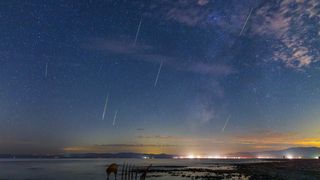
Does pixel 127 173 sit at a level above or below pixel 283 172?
above

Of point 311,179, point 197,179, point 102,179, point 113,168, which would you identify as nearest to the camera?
point 113,168

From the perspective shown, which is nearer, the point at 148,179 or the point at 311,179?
the point at 311,179

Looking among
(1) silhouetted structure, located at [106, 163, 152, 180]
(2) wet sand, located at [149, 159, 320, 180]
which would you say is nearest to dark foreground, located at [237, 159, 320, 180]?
(2) wet sand, located at [149, 159, 320, 180]

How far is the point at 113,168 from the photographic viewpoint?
154 feet

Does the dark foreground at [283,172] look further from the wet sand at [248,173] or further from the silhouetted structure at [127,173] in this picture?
the silhouetted structure at [127,173]

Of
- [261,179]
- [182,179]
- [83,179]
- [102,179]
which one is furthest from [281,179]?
[83,179]

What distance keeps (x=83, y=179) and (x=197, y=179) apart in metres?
29.6

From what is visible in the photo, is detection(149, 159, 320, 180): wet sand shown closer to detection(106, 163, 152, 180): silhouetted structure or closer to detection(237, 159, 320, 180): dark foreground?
detection(237, 159, 320, 180): dark foreground

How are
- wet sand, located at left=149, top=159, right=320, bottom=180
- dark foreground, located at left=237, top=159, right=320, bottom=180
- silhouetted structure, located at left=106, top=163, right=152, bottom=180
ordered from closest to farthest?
silhouetted structure, located at left=106, top=163, right=152, bottom=180, dark foreground, located at left=237, top=159, right=320, bottom=180, wet sand, located at left=149, top=159, right=320, bottom=180

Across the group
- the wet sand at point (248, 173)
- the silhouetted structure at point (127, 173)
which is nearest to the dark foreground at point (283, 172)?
the wet sand at point (248, 173)

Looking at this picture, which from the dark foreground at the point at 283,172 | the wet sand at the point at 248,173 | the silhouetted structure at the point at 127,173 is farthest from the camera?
the wet sand at the point at 248,173

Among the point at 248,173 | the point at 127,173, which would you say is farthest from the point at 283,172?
the point at 127,173

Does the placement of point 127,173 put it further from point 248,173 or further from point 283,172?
point 283,172

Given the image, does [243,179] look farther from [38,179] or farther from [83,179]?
[38,179]
